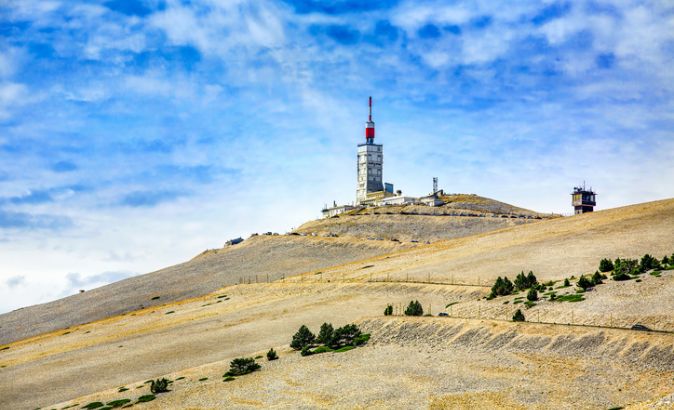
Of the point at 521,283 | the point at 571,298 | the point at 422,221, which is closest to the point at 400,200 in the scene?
the point at 422,221

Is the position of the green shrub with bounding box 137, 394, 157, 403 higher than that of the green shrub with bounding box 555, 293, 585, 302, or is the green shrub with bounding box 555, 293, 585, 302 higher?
the green shrub with bounding box 555, 293, 585, 302

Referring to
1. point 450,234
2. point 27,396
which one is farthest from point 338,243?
point 27,396

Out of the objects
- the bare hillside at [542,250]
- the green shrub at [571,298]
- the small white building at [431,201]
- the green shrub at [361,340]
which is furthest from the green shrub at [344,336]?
the small white building at [431,201]

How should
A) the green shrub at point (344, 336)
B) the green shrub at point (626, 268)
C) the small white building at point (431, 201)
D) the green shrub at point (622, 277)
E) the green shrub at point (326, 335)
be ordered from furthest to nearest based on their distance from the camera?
the small white building at point (431, 201), the green shrub at point (626, 268), the green shrub at point (622, 277), the green shrub at point (326, 335), the green shrub at point (344, 336)

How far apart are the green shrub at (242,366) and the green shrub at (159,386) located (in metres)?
4.75

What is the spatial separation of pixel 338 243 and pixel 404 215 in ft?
89.9

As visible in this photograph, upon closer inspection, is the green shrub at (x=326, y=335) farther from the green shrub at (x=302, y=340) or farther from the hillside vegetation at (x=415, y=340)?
the hillside vegetation at (x=415, y=340)

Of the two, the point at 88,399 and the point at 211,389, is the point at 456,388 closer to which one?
the point at 211,389

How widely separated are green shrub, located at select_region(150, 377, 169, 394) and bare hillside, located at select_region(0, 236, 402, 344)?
5640cm

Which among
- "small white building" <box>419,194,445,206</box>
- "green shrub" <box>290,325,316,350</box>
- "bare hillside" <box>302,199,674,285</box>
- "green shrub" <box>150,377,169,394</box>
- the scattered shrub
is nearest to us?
"green shrub" <box>150,377,169,394</box>

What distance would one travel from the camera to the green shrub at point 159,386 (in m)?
52.3

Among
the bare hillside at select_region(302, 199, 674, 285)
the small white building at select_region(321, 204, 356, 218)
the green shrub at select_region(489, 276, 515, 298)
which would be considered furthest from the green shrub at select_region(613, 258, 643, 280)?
the small white building at select_region(321, 204, 356, 218)

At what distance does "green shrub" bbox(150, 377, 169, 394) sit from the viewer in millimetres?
52344

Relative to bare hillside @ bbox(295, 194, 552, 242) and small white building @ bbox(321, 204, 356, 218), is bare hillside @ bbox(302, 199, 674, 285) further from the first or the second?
small white building @ bbox(321, 204, 356, 218)
